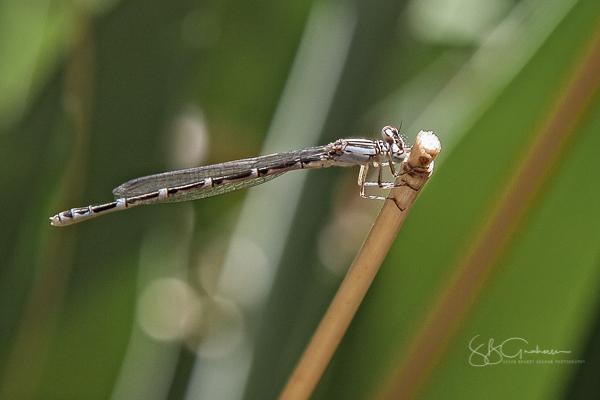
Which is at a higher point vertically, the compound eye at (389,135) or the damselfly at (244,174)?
the compound eye at (389,135)

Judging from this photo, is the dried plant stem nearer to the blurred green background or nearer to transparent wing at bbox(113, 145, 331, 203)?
the blurred green background

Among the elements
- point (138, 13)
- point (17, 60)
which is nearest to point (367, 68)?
point (138, 13)

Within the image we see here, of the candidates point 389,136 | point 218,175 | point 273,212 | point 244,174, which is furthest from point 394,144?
point 218,175

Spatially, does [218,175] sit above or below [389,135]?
below

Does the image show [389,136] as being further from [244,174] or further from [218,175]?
[218,175]

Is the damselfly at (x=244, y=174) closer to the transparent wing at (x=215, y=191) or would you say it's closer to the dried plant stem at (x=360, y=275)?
the transparent wing at (x=215, y=191)

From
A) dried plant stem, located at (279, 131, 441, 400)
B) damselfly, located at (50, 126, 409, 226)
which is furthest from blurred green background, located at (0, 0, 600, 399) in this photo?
dried plant stem, located at (279, 131, 441, 400)

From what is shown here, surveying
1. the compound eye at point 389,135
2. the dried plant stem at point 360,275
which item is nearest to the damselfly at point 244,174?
the compound eye at point 389,135
